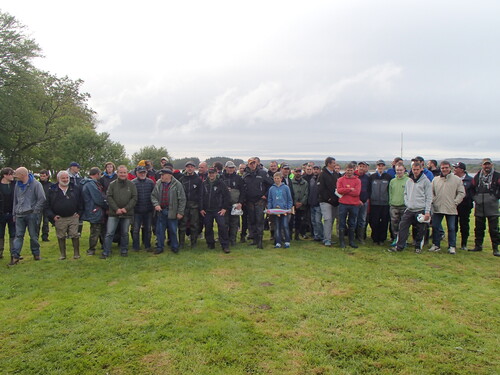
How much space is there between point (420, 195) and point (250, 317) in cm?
541

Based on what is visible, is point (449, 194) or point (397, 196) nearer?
point (449, 194)

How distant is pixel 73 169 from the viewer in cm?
819

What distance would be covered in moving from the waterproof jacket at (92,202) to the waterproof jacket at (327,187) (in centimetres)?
549

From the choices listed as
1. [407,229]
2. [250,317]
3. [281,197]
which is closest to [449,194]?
[407,229]

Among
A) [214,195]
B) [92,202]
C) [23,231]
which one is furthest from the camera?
[214,195]

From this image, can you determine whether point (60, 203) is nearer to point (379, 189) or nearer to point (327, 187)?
point (327, 187)

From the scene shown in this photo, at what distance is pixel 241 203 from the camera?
845 cm

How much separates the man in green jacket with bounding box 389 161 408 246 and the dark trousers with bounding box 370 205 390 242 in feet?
0.86

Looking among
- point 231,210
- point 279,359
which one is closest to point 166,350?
point 279,359

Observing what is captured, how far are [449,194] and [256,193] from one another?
4726 millimetres

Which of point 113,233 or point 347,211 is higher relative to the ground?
point 347,211

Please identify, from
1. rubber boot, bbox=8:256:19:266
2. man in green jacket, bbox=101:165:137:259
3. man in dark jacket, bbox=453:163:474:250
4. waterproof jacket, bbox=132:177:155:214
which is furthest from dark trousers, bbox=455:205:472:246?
rubber boot, bbox=8:256:19:266

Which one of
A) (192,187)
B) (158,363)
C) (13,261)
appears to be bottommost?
(158,363)

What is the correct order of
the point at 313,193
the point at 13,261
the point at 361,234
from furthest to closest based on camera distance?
the point at 313,193 → the point at 361,234 → the point at 13,261
